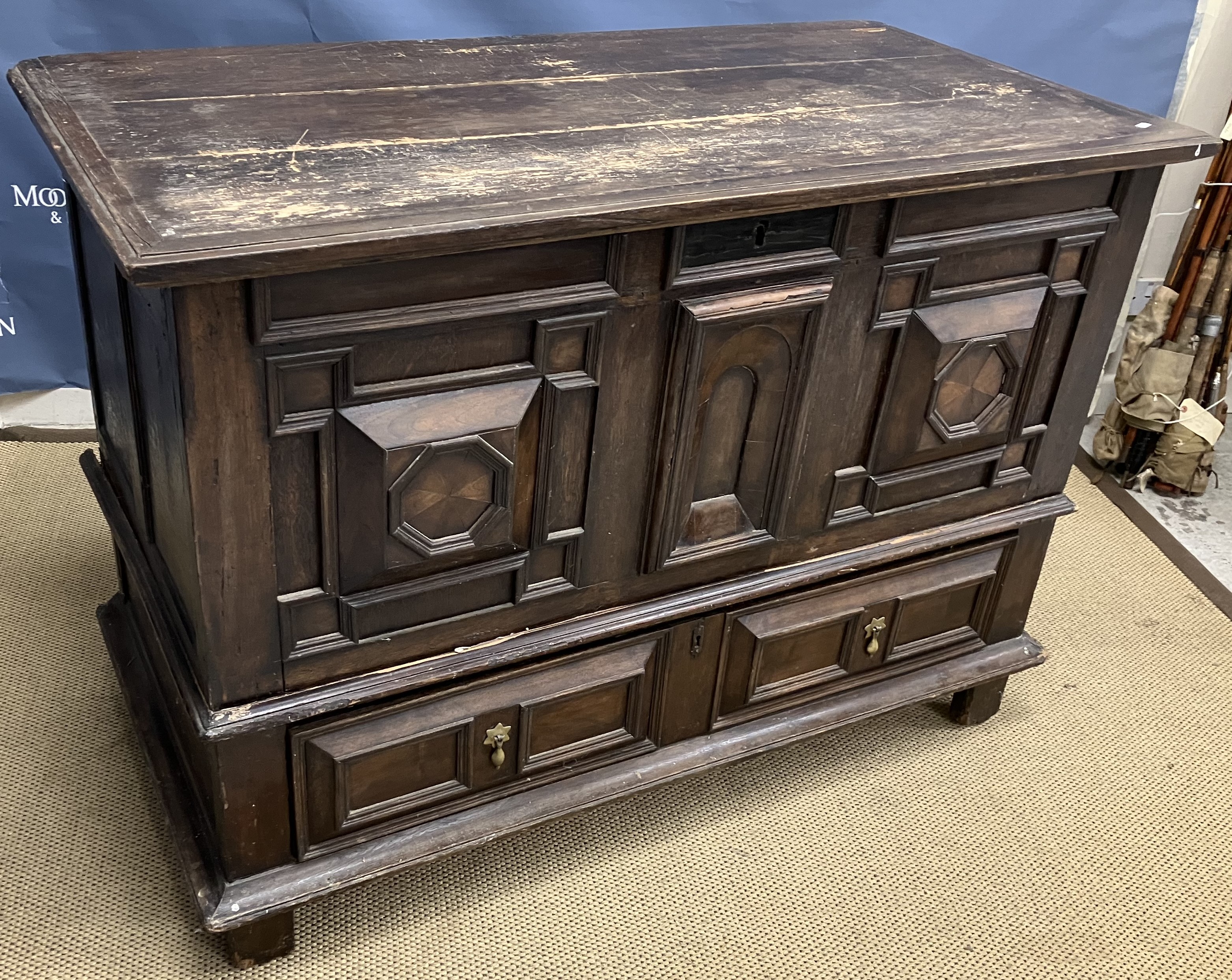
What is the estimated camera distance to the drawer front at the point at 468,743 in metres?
1.62

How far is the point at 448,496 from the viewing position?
1.48 m

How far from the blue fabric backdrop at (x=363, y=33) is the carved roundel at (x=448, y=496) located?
3.73ft

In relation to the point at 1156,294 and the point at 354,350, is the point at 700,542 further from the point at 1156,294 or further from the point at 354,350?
the point at 1156,294

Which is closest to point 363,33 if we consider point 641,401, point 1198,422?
point 641,401

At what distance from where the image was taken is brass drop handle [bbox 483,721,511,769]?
67.4 inches

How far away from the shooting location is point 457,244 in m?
1.29

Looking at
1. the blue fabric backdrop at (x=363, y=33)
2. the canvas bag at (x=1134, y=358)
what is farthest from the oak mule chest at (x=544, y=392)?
the canvas bag at (x=1134, y=358)

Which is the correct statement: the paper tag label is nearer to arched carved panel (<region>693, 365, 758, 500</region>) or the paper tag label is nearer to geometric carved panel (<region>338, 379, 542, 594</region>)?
arched carved panel (<region>693, 365, 758, 500</region>)

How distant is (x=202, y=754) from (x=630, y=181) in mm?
884

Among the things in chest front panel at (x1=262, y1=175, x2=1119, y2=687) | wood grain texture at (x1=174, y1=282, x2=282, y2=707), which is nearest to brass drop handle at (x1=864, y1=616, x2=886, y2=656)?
chest front panel at (x1=262, y1=175, x2=1119, y2=687)

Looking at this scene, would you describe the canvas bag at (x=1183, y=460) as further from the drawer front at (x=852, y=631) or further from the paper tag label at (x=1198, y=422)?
the drawer front at (x=852, y=631)

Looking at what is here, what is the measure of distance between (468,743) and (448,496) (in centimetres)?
39

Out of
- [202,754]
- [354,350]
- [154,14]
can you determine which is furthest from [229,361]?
[154,14]

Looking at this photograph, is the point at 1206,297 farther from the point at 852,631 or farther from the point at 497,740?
the point at 497,740
